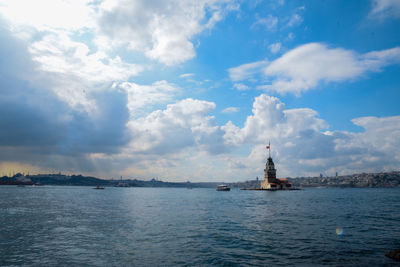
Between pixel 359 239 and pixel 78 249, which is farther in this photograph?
pixel 359 239

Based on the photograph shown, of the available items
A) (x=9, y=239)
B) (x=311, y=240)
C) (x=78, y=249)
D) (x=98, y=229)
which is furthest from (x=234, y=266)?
(x=9, y=239)

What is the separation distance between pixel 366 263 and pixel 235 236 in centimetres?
1292

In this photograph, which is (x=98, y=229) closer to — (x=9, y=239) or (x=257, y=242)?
(x=9, y=239)

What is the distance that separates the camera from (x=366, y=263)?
19062 mm

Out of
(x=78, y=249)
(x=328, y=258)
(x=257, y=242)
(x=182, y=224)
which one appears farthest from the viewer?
(x=182, y=224)

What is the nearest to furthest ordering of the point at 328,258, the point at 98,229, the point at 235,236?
1. the point at 328,258
2. the point at 235,236
3. the point at 98,229

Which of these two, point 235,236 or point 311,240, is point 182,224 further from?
point 311,240

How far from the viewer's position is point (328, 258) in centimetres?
2034

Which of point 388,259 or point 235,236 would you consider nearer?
point 388,259

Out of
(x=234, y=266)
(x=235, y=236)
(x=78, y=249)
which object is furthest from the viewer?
(x=235, y=236)

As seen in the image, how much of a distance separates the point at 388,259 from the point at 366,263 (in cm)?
238

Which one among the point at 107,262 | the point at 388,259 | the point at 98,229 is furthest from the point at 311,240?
the point at 98,229

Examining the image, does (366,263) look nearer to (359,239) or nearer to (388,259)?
(388,259)

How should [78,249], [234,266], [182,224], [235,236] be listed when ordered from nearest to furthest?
[234,266] → [78,249] → [235,236] → [182,224]
